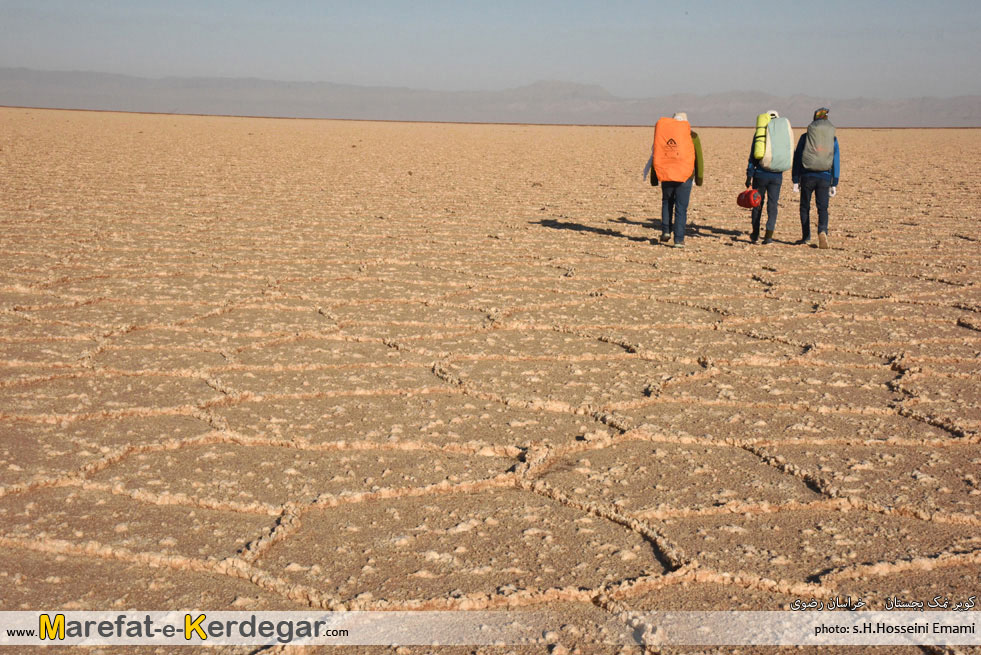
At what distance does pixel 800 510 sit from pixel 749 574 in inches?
15.0

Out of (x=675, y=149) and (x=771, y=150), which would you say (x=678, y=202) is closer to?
(x=675, y=149)

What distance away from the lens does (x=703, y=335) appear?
11.8 ft

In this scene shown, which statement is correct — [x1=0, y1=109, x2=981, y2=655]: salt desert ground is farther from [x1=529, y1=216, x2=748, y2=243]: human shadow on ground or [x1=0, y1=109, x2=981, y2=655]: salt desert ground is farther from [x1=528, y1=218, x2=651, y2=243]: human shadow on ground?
[x1=529, y1=216, x2=748, y2=243]: human shadow on ground

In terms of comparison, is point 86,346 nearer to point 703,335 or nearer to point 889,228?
point 703,335

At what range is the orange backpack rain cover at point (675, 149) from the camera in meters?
5.80

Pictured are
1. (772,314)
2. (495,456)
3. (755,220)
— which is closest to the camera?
(495,456)

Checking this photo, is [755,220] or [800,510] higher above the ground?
[755,220]

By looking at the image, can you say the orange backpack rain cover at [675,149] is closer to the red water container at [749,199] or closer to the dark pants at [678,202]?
the dark pants at [678,202]

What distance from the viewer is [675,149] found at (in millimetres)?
5820

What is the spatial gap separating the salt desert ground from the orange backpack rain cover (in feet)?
2.06

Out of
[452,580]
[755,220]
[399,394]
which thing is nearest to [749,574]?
[452,580]

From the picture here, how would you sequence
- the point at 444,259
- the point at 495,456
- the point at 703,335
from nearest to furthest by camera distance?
the point at 495,456 → the point at 703,335 → the point at 444,259

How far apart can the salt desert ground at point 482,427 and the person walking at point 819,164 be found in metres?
0.47

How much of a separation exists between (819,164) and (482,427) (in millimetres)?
4315
